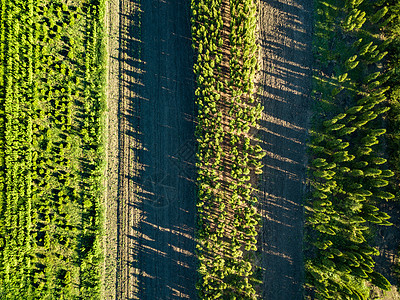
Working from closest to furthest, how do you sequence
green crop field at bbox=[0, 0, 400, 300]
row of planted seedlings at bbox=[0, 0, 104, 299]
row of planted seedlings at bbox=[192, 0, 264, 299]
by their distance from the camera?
row of planted seedlings at bbox=[192, 0, 264, 299], green crop field at bbox=[0, 0, 400, 300], row of planted seedlings at bbox=[0, 0, 104, 299]

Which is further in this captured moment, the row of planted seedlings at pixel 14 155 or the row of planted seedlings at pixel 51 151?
the row of planted seedlings at pixel 51 151

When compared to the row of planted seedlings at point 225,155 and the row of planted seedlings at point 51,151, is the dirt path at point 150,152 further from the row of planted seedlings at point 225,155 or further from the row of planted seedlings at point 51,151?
the row of planted seedlings at point 51,151

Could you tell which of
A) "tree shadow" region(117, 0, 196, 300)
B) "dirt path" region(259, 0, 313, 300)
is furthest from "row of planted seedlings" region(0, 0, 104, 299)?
"dirt path" region(259, 0, 313, 300)

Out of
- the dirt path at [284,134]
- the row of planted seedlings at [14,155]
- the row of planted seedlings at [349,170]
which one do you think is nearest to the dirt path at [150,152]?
the dirt path at [284,134]

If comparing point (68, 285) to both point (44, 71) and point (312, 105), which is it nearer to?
point (44, 71)

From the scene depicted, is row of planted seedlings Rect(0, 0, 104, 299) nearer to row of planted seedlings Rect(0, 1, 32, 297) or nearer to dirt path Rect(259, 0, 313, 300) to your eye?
row of planted seedlings Rect(0, 1, 32, 297)

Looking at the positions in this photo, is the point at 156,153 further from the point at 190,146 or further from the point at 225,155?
the point at 225,155

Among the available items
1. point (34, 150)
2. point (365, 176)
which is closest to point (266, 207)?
point (365, 176)
